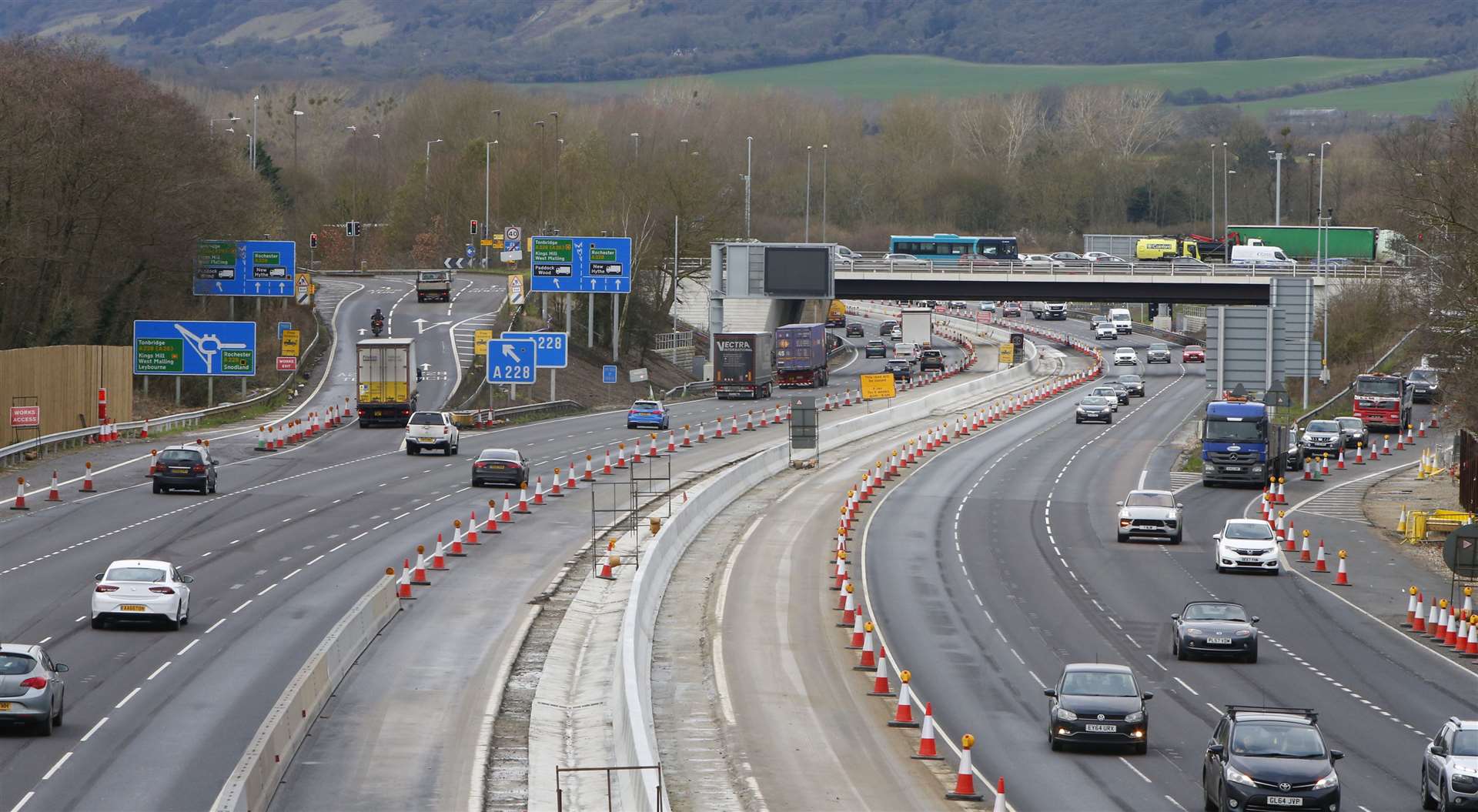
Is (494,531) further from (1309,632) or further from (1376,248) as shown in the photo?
(1376,248)

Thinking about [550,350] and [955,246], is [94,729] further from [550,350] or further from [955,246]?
[955,246]

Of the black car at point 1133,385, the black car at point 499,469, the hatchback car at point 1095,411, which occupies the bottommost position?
the black car at point 499,469

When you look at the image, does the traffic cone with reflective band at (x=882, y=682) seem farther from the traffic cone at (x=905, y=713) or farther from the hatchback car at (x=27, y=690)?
the hatchback car at (x=27, y=690)

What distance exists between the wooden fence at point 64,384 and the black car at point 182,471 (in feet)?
38.9

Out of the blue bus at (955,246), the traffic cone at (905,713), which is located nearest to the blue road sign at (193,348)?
the traffic cone at (905,713)

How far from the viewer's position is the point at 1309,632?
1476 inches

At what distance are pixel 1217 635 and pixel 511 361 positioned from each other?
52146mm

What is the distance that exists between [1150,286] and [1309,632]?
202 feet

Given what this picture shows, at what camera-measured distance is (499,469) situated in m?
56.1

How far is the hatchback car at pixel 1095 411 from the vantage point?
284 feet

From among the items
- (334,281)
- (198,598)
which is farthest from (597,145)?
(198,598)

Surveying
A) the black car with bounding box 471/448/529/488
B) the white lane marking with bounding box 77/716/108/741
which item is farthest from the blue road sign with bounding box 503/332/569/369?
the white lane marking with bounding box 77/716/108/741

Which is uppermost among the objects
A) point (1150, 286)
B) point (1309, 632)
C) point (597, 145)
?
point (597, 145)

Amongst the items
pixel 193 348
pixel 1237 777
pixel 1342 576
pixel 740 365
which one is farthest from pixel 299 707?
pixel 740 365
